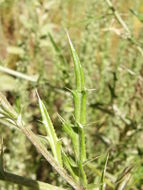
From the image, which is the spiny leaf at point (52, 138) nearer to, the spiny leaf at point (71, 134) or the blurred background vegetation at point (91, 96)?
the spiny leaf at point (71, 134)

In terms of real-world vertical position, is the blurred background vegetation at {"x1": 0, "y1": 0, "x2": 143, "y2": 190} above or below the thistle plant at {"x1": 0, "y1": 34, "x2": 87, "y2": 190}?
below

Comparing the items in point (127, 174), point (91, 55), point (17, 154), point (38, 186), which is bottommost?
point (17, 154)

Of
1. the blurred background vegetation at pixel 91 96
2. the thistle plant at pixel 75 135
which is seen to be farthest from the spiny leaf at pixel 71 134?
the blurred background vegetation at pixel 91 96

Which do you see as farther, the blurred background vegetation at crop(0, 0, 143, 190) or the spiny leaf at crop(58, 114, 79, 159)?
the blurred background vegetation at crop(0, 0, 143, 190)

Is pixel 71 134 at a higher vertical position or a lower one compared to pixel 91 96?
higher

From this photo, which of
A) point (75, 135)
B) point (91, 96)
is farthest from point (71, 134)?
point (91, 96)

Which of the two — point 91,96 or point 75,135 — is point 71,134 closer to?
point 75,135

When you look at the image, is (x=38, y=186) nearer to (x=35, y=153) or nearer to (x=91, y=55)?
(x=91, y=55)

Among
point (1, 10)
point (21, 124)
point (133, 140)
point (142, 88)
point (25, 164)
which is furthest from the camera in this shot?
point (1, 10)

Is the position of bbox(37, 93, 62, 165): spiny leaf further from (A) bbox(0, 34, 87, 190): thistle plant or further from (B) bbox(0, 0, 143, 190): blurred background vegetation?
(B) bbox(0, 0, 143, 190): blurred background vegetation

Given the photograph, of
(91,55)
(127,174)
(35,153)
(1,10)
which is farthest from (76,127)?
(1,10)

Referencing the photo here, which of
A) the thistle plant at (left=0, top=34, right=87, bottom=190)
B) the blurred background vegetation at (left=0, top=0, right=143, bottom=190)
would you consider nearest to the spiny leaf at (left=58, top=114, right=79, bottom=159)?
the thistle plant at (left=0, top=34, right=87, bottom=190)
